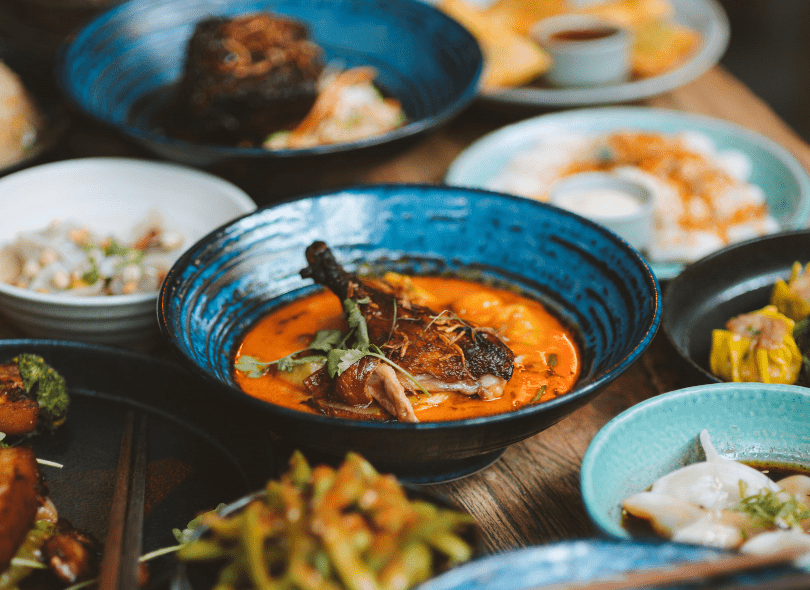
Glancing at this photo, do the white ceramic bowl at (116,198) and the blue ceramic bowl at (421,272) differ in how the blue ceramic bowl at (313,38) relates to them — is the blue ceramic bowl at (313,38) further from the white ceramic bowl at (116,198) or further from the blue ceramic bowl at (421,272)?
the blue ceramic bowl at (421,272)

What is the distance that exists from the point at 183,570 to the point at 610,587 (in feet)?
2.25

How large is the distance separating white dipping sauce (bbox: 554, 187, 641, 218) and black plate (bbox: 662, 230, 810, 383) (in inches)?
19.6

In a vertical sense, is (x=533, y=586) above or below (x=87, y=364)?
above

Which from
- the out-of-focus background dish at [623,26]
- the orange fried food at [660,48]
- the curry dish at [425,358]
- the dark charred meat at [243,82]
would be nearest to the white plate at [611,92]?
the out-of-focus background dish at [623,26]

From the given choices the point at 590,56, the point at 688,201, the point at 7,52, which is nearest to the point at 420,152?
the point at 590,56

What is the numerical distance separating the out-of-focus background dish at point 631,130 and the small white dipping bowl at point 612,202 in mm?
129

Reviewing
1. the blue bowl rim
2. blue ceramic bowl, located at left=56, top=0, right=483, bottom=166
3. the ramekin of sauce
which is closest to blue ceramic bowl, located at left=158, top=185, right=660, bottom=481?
the blue bowl rim

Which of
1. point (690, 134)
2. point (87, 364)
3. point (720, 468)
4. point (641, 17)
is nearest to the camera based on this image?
point (720, 468)

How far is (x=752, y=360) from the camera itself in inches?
73.2

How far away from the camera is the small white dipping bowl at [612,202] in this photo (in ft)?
8.26

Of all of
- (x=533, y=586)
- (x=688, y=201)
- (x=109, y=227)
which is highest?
(x=533, y=586)

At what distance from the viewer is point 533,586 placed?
3.26 feet

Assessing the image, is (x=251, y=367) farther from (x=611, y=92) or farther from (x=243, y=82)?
(x=611, y=92)

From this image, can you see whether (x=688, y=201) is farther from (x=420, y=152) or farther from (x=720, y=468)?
(x=720, y=468)
